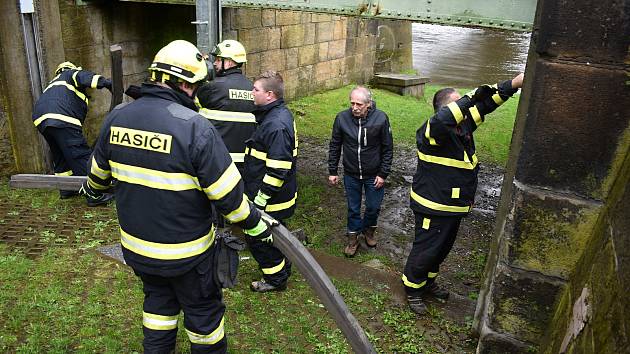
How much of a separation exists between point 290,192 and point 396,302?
50.5 inches

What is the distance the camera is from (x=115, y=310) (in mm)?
3912

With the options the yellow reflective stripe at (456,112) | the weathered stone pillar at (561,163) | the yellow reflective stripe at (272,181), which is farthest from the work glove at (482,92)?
the yellow reflective stripe at (272,181)

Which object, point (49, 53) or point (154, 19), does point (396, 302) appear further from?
point (154, 19)

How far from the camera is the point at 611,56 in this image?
2.35m

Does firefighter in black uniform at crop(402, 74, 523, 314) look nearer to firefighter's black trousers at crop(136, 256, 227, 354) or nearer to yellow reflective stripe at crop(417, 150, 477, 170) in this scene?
yellow reflective stripe at crop(417, 150, 477, 170)

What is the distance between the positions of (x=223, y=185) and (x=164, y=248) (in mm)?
Result: 483

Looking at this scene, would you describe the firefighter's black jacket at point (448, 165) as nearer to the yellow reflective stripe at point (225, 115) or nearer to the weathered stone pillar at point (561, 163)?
the weathered stone pillar at point (561, 163)

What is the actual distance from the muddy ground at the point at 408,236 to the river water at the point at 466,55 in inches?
330

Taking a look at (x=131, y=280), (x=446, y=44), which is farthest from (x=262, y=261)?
(x=446, y=44)

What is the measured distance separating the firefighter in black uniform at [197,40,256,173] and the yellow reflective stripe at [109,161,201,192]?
2174mm

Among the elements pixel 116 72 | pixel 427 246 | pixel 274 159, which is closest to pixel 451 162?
pixel 427 246

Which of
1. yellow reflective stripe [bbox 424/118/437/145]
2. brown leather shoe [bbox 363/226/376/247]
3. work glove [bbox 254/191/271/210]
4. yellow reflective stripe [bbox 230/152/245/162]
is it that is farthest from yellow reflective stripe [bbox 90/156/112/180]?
brown leather shoe [bbox 363/226/376/247]

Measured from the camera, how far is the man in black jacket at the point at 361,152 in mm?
5027

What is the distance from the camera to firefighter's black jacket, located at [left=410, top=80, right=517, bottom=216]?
387 centimetres
